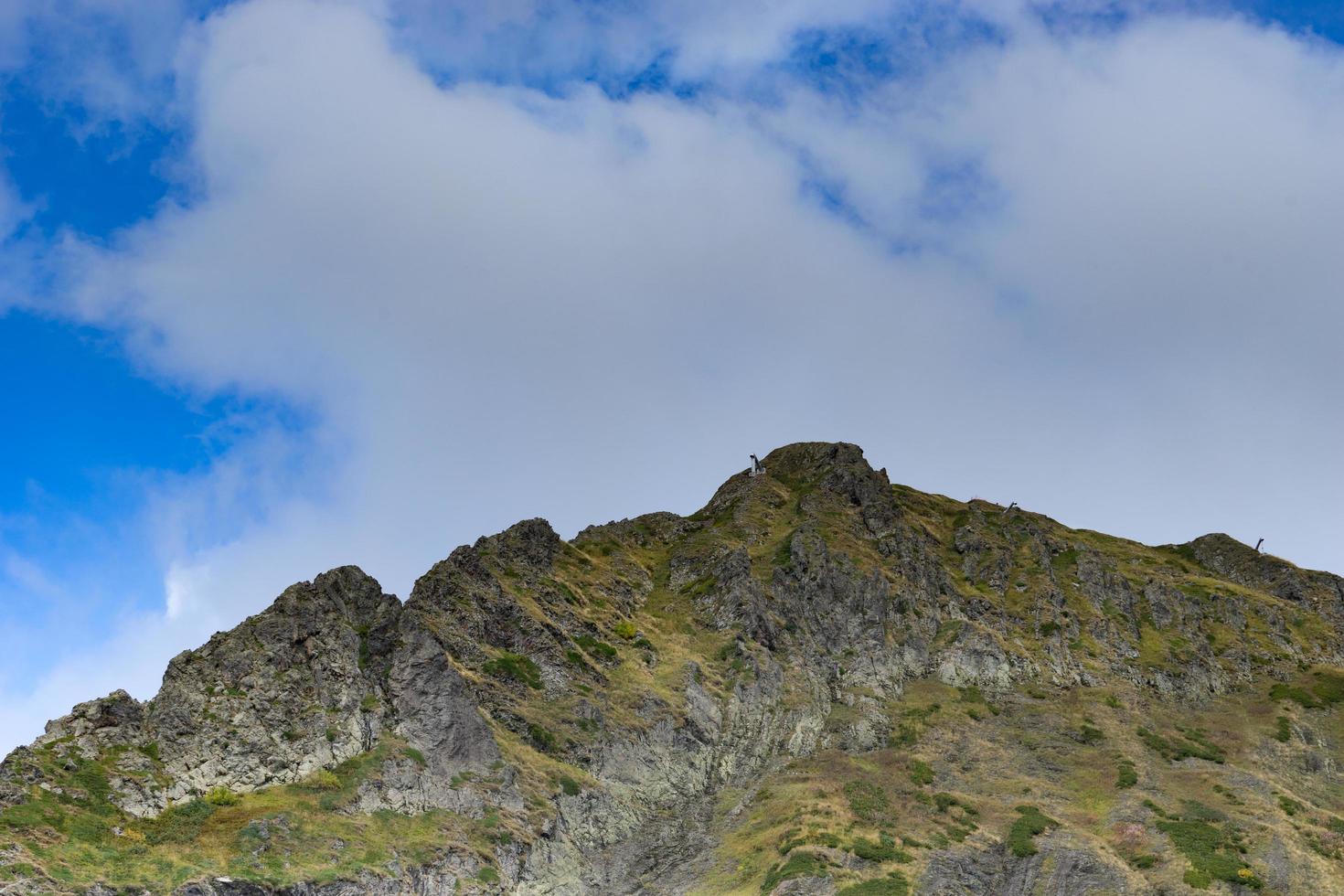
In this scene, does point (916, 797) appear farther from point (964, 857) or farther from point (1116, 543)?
point (1116, 543)

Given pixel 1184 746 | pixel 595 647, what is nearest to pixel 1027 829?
pixel 1184 746

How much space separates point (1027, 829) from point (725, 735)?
30.2 metres

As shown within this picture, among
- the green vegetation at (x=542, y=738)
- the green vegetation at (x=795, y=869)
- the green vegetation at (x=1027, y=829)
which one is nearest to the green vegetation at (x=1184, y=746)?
the green vegetation at (x=1027, y=829)

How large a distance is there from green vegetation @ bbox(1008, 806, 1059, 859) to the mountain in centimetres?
26

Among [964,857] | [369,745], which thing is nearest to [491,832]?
[369,745]

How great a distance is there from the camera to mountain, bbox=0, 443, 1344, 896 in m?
66.0

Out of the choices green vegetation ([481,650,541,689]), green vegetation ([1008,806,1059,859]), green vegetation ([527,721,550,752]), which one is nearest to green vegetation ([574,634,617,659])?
green vegetation ([481,650,541,689])

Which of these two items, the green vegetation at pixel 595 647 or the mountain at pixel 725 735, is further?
the green vegetation at pixel 595 647

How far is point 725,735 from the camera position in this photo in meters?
95.1

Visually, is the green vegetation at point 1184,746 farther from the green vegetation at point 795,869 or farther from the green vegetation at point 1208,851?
the green vegetation at point 795,869

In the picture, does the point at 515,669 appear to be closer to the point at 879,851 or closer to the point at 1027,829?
the point at 879,851

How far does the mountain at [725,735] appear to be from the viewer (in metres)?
66.0

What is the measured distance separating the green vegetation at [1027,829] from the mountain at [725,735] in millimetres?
258

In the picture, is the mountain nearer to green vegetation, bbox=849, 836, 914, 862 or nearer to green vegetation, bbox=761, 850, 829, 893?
green vegetation, bbox=849, 836, 914, 862
